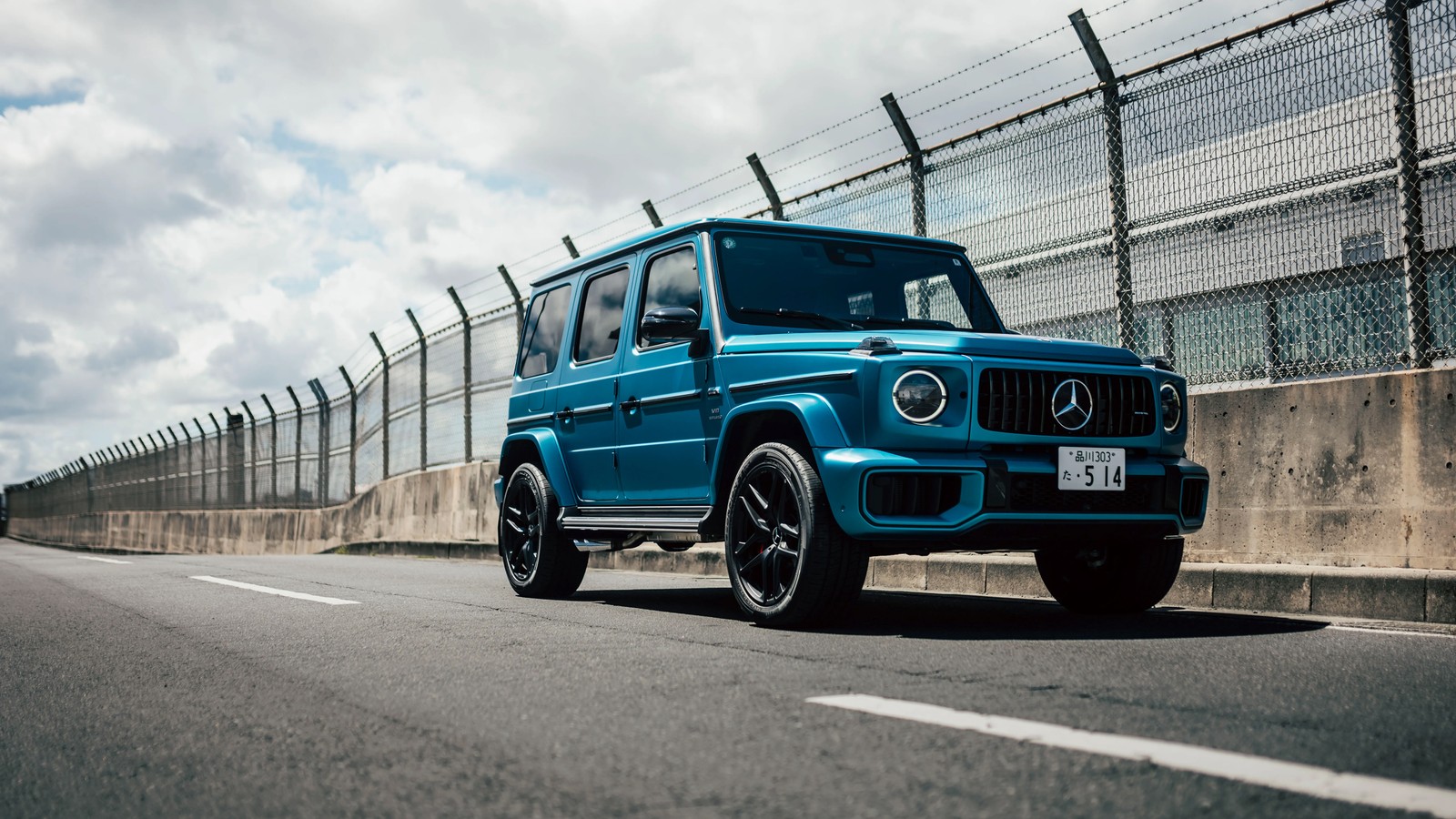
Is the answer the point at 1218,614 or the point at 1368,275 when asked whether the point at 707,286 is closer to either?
the point at 1218,614

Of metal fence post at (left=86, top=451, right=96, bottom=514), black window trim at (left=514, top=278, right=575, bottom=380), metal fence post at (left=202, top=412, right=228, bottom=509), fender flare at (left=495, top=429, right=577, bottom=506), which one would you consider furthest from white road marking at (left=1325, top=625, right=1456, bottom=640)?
metal fence post at (left=86, top=451, right=96, bottom=514)

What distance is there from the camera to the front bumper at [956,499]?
18.3ft

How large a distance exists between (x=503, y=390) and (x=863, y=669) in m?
12.1

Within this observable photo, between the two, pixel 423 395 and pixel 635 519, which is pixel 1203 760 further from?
pixel 423 395

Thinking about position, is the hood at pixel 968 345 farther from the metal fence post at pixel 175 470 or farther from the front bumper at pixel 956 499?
the metal fence post at pixel 175 470

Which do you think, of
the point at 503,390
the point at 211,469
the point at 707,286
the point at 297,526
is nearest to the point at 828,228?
the point at 707,286

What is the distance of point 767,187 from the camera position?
11.7 m

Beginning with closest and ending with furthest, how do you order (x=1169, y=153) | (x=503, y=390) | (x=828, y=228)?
(x=828, y=228) → (x=1169, y=153) → (x=503, y=390)

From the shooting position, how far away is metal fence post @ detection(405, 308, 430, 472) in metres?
18.8

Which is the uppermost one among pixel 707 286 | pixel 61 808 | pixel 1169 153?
pixel 1169 153

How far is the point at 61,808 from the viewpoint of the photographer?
304cm

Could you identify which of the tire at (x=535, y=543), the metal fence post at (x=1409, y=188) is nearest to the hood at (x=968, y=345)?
the metal fence post at (x=1409, y=188)

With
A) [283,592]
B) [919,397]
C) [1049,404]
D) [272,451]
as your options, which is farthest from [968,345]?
[272,451]

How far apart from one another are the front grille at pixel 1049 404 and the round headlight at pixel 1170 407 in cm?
17
